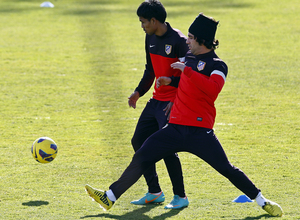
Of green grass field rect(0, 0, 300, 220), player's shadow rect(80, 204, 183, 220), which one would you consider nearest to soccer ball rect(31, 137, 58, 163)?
green grass field rect(0, 0, 300, 220)

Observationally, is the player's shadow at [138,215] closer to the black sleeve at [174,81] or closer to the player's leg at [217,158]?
the player's leg at [217,158]

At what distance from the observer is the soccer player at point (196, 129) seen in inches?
195

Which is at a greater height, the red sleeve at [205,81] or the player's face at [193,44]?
the player's face at [193,44]

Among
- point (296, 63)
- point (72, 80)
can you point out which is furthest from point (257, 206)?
point (296, 63)

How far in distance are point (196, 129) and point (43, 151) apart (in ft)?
8.25

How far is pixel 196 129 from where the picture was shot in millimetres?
4996

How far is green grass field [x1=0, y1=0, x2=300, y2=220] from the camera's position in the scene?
5.78 metres

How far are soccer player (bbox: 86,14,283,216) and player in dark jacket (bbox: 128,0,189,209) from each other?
342 mm

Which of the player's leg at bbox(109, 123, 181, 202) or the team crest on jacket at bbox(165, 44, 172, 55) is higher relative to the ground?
the team crest on jacket at bbox(165, 44, 172, 55)

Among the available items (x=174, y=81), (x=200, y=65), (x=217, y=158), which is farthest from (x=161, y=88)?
(x=217, y=158)

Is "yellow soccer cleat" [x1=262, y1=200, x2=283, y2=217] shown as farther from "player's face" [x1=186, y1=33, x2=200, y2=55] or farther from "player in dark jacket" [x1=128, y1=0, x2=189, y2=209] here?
"player's face" [x1=186, y1=33, x2=200, y2=55]

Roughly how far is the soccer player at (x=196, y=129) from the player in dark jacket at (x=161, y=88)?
342 millimetres

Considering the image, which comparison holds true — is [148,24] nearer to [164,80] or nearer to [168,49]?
[168,49]

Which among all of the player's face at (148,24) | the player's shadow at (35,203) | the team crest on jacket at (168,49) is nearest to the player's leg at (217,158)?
the team crest on jacket at (168,49)
